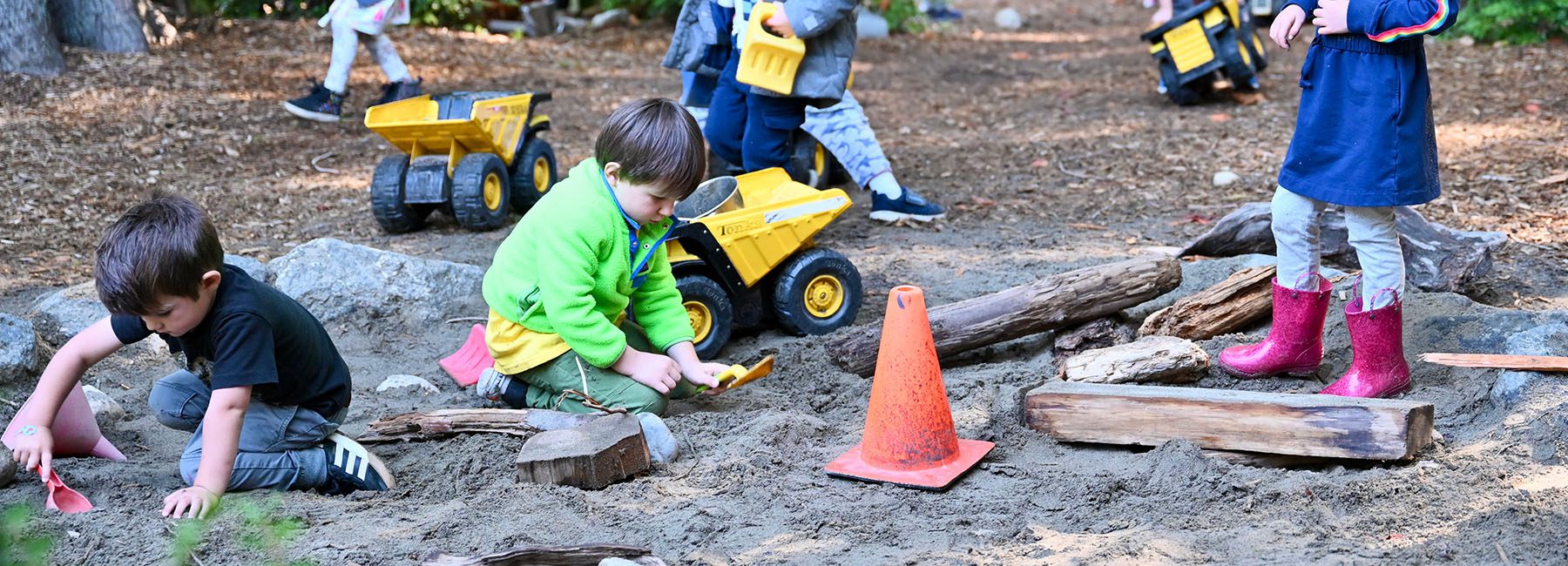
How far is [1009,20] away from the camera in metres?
14.0

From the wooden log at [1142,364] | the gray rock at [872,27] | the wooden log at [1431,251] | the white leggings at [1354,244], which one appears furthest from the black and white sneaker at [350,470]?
the gray rock at [872,27]

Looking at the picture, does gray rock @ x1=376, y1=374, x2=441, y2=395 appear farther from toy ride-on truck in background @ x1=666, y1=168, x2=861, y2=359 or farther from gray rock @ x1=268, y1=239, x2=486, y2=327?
toy ride-on truck in background @ x1=666, y1=168, x2=861, y2=359

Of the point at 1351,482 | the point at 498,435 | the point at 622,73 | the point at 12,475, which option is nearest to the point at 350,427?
the point at 498,435

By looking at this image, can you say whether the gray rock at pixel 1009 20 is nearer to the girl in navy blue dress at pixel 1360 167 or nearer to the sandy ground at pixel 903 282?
the sandy ground at pixel 903 282

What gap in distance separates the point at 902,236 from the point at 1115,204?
1200 millimetres

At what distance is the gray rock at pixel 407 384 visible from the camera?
3.94 m

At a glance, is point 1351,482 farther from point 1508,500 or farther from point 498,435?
point 498,435

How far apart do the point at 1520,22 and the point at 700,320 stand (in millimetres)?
8475

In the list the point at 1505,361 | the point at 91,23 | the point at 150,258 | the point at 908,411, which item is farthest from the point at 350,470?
the point at 91,23

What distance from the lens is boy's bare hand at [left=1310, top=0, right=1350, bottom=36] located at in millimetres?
3092

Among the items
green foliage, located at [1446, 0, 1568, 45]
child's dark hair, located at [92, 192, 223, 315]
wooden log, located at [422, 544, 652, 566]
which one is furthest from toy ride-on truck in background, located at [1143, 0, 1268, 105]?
child's dark hair, located at [92, 192, 223, 315]

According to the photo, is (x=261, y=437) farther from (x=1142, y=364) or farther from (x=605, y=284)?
(x=1142, y=364)

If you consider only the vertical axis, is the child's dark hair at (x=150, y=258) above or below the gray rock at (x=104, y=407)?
above

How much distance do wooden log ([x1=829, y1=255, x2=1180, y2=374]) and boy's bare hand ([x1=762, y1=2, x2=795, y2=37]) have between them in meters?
1.76
